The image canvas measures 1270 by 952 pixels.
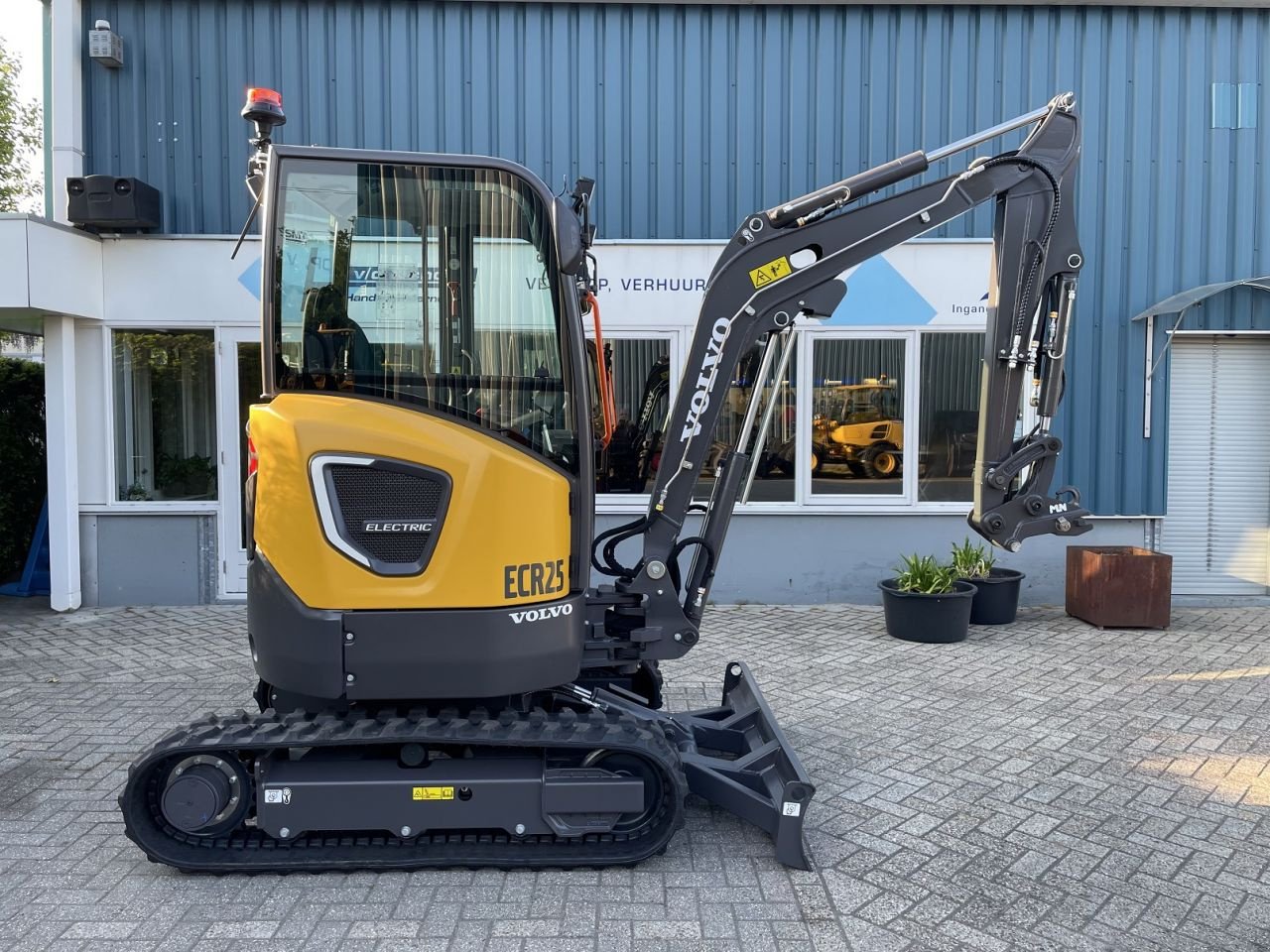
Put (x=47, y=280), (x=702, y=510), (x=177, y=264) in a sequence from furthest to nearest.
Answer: (x=177, y=264) → (x=47, y=280) → (x=702, y=510)

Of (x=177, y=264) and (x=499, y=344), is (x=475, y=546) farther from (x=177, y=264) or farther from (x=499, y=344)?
(x=177, y=264)

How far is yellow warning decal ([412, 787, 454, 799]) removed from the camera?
390 cm

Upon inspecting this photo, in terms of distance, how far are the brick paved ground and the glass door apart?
2025 millimetres

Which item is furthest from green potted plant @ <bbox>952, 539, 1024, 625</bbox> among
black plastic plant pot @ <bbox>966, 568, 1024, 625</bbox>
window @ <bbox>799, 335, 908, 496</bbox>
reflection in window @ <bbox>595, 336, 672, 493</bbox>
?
Answer: reflection in window @ <bbox>595, 336, 672, 493</bbox>

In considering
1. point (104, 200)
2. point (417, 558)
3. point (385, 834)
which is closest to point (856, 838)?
point (385, 834)

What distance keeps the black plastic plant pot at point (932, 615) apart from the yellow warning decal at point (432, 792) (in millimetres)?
4851

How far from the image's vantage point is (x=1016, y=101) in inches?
360

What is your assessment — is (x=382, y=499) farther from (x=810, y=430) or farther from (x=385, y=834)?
(x=810, y=430)

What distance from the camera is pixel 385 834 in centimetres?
407

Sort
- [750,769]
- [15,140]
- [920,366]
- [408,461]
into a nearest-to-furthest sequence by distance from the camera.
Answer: [408,461]
[750,769]
[920,366]
[15,140]

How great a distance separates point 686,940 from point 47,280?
7.58 metres

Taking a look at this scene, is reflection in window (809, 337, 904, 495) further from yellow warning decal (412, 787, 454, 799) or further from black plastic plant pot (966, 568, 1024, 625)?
yellow warning decal (412, 787, 454, 799)

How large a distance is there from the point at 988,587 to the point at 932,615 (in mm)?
917

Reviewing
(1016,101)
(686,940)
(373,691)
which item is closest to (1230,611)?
(1016,101)
